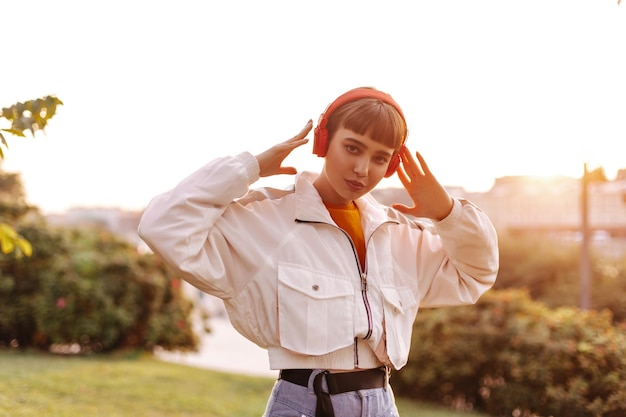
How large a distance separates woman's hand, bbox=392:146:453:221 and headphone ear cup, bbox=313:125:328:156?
222 mm

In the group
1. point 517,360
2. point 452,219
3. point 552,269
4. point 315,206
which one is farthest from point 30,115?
point 552,269

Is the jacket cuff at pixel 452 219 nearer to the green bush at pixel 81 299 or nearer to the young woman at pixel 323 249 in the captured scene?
the young woman at pixel 323 249

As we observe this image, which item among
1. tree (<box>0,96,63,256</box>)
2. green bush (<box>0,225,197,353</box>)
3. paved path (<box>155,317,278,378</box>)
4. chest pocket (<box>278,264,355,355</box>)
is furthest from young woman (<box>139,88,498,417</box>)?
green bush (<box>0,225,197,353</box>)

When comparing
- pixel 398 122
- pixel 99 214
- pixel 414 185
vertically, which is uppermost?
pixel 398 122

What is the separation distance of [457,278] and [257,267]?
2.15 ft

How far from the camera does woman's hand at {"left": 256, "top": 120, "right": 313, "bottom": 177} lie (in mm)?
1977

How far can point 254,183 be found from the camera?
198 cm

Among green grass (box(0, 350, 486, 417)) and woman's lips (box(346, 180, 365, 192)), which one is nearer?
woman's lips (box(346, 180, 365, 192))

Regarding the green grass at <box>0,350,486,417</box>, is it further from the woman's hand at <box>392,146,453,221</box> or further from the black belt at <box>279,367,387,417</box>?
the woman's hand at <box>392,146,453,221</box>

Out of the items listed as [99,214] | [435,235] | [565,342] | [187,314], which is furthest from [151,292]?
[99,214]

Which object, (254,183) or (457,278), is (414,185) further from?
(254,183)

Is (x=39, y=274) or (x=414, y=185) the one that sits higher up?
(x=414, y=185)

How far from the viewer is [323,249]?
1.97m

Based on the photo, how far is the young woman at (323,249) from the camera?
73.1 inches
